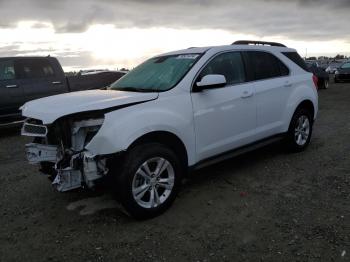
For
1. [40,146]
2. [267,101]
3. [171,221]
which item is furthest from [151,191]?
[267,101]

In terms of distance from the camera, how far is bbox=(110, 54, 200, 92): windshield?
15.1 ft

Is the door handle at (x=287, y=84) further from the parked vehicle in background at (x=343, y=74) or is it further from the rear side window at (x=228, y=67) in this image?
the parked vehicle in background at (x=343, y=74)

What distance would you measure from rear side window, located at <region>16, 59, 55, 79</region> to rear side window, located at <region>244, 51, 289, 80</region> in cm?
589

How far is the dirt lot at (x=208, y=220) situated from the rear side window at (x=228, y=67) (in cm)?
138

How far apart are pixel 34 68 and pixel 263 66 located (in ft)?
20.0

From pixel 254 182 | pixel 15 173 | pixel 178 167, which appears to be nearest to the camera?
pixel 178 167

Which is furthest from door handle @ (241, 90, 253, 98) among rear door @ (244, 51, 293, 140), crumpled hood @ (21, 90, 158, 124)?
crumpled hood @ (21, 90, 158, 124)

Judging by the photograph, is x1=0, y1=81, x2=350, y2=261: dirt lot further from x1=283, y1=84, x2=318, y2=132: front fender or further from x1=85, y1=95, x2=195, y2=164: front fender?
x1=85, y1=95, x2=195, y2=164: front fender

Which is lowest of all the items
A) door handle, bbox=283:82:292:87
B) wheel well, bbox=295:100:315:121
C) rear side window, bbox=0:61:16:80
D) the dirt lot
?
the dirt lot

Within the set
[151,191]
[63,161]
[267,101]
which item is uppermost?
[267,101]

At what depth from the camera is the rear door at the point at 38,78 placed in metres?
9.15

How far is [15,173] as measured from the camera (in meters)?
5.97

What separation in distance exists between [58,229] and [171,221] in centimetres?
118

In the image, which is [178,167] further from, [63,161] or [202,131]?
[63,161]
